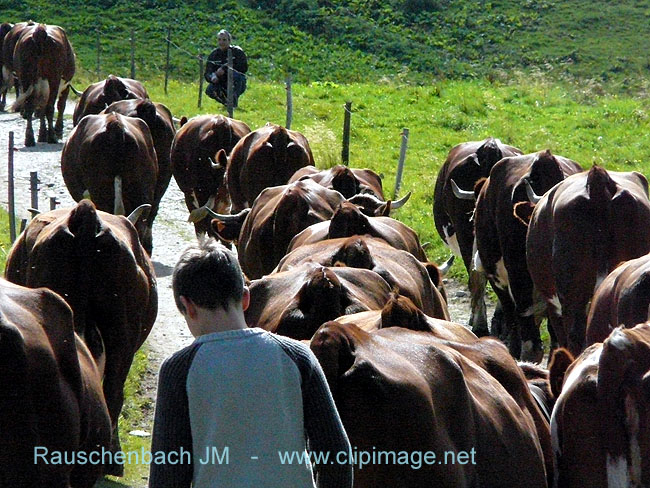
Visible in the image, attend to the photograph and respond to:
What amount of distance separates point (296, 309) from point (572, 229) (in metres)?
3.13

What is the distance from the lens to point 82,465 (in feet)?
15.6

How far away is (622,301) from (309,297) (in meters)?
1.98

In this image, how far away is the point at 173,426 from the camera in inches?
122

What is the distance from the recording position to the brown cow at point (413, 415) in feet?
11.7

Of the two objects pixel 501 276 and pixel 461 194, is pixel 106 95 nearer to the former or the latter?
pixel 461 194

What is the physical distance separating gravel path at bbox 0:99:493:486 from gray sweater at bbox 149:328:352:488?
482cm

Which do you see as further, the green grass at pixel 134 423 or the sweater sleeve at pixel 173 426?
the green grass at pixel 134 423

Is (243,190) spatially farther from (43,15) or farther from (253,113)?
(43,15)

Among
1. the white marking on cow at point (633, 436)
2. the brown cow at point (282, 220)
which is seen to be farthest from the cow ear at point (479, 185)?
the white marking on cow at point (633, 436)

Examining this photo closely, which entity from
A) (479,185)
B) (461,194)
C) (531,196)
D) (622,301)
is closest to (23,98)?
(461,194)

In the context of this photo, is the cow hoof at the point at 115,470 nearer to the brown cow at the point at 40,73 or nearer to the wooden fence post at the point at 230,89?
the wooden fence post at the point at 230,89

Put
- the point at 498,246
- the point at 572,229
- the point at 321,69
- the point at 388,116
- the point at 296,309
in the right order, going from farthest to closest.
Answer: the point at 321,69, the point at 388,116, the point at 498,246, the point at 572,229, the point at 296,309

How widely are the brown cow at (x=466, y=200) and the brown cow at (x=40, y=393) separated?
258 inches

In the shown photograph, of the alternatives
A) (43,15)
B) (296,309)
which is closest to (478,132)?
Result: (296,309)
